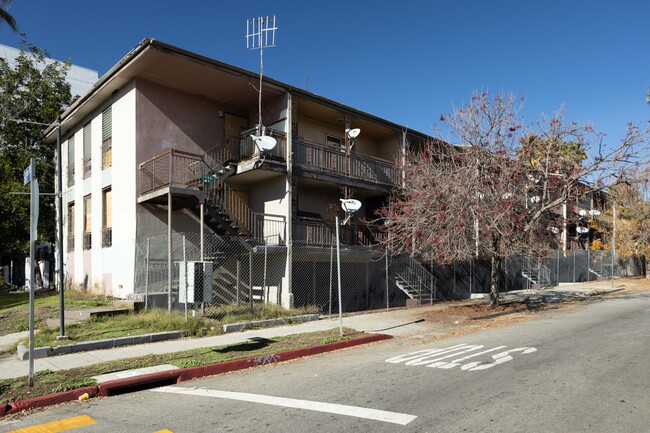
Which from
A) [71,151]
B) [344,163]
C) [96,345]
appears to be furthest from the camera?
[71,151]

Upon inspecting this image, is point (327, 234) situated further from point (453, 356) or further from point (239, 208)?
point (453, 356)

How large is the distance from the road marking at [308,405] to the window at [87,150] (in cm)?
1471

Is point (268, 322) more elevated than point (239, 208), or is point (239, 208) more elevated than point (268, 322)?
point (239, 208)

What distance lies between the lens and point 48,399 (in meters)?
6.52

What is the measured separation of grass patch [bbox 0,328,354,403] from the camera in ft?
22.7

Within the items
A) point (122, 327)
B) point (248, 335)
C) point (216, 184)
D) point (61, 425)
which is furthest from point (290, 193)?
point (61, 425)

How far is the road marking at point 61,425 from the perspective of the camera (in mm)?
5492

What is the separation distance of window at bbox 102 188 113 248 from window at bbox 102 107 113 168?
1.06 meters

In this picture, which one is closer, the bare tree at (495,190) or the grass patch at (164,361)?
the grass patch at (164,361)

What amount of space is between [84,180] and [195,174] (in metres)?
6.26

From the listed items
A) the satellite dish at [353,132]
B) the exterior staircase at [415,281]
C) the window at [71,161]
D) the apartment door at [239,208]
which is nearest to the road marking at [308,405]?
the apartment door at [239,208]

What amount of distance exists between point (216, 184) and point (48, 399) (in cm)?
1037

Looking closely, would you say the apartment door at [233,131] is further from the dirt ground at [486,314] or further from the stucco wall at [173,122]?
the dirt ground at [486,314]

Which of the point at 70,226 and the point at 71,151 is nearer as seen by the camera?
the point at 71,151
